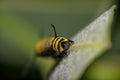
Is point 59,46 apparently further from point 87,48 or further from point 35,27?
point 35,27

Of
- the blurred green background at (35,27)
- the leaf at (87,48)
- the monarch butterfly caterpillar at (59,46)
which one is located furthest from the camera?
the blurred green background at (35,27)

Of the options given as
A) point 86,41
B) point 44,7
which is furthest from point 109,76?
point 44,7

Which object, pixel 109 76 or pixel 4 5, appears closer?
pixel 109 76

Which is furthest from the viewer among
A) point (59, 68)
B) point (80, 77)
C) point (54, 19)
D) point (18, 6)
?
point (18, 6)

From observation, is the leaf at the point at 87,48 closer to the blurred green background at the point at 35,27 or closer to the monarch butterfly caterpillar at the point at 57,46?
the monarch butterfly caterpillar at the point at 57,46

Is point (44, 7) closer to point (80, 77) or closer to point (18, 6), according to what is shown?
point (18, 6)

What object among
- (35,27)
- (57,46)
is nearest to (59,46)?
(57,46)

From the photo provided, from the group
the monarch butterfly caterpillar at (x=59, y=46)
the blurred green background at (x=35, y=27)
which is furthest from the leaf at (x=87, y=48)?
the blurred green background at (x=35, y=27)
